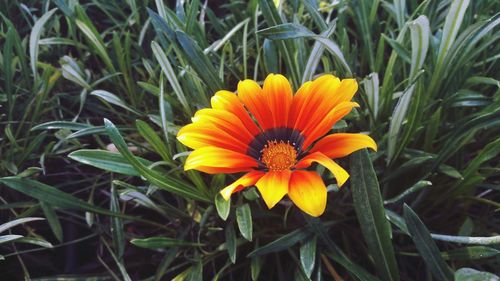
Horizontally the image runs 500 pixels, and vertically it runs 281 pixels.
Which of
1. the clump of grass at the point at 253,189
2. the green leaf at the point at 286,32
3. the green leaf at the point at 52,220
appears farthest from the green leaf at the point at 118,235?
the green leaf at the point at 286,32

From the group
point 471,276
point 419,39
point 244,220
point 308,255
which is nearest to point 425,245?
point 471,276

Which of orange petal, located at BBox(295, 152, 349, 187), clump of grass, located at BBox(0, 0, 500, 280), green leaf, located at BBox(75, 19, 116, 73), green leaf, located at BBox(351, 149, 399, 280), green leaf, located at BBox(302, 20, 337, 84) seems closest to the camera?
orange petal, located at BBox(295, 152, 349, 187)

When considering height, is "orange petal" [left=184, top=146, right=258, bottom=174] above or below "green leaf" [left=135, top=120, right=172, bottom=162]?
above

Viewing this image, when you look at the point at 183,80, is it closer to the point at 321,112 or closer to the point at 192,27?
the point at 192,27

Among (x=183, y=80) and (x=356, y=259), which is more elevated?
(x=183, y=80)

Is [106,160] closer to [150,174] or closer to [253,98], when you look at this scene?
[150,174]

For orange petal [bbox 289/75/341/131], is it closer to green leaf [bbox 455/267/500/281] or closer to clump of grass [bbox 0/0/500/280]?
clump of grass [bbox 0/0/500/280]

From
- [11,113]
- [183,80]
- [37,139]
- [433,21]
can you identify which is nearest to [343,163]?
[183,80]

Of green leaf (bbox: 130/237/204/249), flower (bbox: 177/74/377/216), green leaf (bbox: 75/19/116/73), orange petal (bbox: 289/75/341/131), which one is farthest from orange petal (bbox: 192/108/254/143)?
green leaf (bbox: 75/19/116/73)
